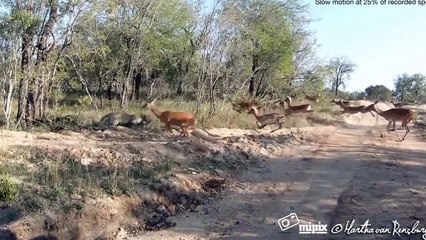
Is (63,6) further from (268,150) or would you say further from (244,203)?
(244,203)

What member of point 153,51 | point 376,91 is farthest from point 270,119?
point 376,91

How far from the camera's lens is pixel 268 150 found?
11922 mm

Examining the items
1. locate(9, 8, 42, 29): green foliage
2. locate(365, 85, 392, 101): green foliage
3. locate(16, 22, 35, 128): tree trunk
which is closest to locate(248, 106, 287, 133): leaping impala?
locate(16, 22, 35, 128): tree trunk

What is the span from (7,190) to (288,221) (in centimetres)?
396

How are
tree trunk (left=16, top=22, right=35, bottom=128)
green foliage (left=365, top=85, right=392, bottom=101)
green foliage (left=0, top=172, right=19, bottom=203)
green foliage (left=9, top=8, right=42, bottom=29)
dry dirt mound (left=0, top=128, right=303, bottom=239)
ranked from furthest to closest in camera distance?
green foliage (left=365, top=85, right=392, bottom=101) < tree trunk (left=16, top=22, right=35, bottom=128) < green foliage (left=9, top=8, right=42, bottom=29) < green foliage (left=0, top=172, right=19, bottom=203) < dry dirt mound (left=0, top=128, right=303, bottom=239)

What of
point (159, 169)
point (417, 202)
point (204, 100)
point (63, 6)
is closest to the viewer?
point (417, 202)

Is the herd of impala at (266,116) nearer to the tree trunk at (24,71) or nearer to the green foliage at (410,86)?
the tree trunk at (24,71)

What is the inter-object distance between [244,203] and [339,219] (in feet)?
5.52

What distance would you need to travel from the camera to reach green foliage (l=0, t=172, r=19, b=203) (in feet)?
20.9

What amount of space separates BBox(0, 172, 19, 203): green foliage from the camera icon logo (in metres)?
3.73

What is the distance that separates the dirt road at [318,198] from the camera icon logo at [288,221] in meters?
0.07

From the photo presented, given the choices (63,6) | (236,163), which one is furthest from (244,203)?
(63,6)

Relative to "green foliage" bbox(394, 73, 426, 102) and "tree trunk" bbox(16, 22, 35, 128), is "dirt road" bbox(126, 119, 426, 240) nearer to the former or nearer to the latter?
"tree trunk" bbox(16, 22, 35, 128)

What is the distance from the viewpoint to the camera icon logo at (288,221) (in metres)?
6.49
